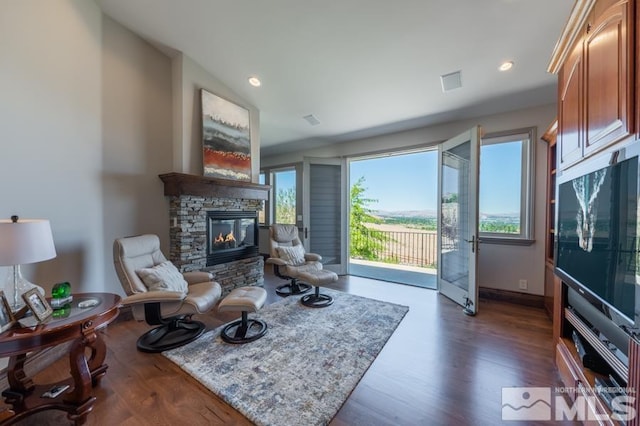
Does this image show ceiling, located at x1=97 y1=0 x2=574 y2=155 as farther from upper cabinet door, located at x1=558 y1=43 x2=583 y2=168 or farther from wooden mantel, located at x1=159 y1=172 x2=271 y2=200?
wooden mantel, located at x1=159 y1=172 x2=271 y2=200

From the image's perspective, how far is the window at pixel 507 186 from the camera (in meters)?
3.34

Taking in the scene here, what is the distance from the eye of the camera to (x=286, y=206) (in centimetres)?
596

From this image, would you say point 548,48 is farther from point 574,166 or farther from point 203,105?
point 203,105

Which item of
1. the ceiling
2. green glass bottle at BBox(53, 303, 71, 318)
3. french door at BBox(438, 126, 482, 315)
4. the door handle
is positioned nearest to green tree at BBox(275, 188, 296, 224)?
the ceiling

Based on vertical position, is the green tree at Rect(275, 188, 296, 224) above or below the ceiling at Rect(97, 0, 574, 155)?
below

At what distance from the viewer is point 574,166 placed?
1634 mm

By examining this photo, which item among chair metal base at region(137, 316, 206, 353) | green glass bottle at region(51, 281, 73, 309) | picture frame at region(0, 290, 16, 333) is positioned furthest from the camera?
chair metal base at region(137, 316, 206, 353)

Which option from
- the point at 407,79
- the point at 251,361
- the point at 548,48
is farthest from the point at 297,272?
the point at 548,48

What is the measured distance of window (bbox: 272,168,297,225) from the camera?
5883mm

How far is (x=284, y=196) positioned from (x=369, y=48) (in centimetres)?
396

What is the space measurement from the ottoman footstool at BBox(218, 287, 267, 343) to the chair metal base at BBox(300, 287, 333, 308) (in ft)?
2.45

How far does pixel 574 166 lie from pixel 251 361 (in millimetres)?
2804

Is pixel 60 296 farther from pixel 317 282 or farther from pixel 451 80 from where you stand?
pixel 451 80

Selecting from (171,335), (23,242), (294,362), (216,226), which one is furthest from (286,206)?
(23,242)
